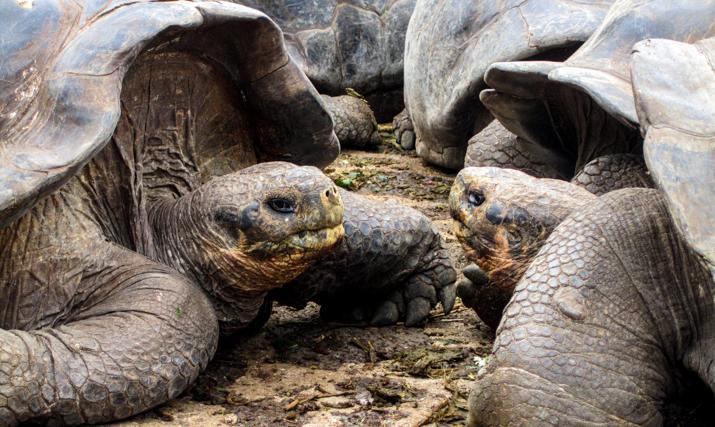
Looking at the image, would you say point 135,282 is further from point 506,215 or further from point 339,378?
point 506,215

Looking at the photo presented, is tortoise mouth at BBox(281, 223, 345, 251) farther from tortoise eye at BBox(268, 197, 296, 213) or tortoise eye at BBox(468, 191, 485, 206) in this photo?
tortoise eye at BBox(468, 191, 485, 206)

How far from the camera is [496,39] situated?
5.64m

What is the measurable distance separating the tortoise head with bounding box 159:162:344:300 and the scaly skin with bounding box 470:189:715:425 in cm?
77

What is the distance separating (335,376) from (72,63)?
118cm

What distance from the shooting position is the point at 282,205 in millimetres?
3467

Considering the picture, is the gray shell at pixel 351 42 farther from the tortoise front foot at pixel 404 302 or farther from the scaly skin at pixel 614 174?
the scaly skin at pixel 614 174

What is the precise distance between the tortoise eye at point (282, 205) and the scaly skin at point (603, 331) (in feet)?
2.69

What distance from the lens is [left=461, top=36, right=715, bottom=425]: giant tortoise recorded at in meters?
2.70

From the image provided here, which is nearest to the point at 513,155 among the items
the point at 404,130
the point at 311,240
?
the point at 311,240

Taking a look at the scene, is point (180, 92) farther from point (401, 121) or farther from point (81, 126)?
point (401, 121)

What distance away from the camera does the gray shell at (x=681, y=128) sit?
8.04 ft

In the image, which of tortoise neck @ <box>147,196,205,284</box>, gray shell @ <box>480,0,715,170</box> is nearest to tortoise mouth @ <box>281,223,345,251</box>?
tortoise neck @ <box>147,196,205,284</box>

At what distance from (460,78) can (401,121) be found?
5.61 ft

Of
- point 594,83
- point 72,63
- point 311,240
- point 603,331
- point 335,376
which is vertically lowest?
Result: point 335,376
